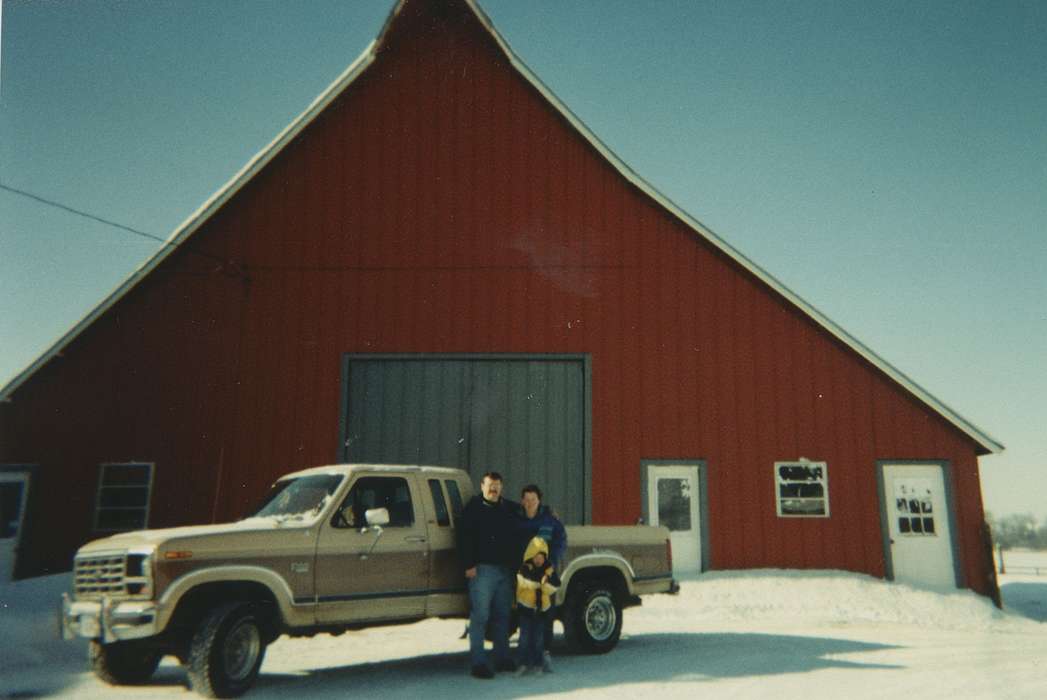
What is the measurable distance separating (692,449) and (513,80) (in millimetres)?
7857

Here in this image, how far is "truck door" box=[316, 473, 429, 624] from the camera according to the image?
708 cm

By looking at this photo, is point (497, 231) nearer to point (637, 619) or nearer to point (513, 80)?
point (513, 80)

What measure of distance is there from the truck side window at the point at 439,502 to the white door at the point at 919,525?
9.63 meters

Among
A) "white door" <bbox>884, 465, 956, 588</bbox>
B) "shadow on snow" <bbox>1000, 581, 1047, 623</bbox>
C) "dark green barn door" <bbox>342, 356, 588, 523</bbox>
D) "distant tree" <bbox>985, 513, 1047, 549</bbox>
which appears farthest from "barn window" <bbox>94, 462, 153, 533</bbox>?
"distant tree" <bbox>985, 513, 1047, 549</bbox>

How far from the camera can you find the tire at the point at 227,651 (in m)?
6.21

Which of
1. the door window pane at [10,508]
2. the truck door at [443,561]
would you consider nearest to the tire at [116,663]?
the truck door at [443,561]

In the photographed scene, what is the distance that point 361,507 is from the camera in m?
7.50

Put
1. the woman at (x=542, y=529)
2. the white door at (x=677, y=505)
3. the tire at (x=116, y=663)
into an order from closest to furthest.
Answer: the tire at (x=116, y=663) → the woman at (x=542, y=529) → the white door at (x=677, y=505)

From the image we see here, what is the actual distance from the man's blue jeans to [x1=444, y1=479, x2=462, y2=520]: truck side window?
69cm

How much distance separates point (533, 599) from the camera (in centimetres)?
753

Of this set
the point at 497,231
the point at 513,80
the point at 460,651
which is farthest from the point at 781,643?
the point at 513,80

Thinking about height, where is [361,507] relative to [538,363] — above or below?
below

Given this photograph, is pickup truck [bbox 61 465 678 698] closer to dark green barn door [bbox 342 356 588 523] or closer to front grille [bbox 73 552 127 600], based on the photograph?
front grille [bbox 73 552 127 600]

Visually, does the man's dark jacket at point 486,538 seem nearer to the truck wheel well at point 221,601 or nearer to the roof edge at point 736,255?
the truck wheel well at point 221,601
